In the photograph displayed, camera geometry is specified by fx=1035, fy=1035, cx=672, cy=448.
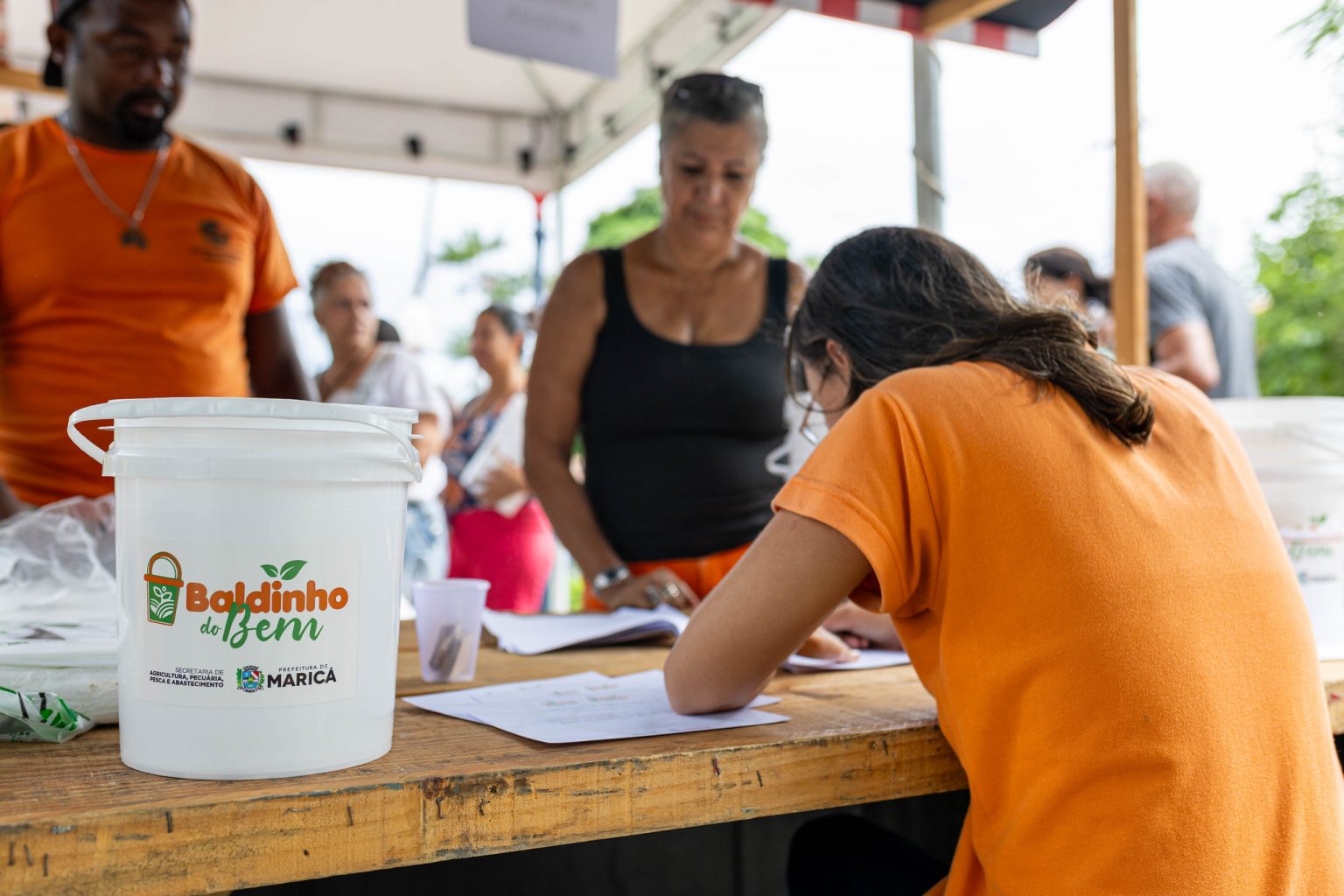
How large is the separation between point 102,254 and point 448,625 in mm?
971

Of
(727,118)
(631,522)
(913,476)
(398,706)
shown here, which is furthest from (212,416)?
(727,118)

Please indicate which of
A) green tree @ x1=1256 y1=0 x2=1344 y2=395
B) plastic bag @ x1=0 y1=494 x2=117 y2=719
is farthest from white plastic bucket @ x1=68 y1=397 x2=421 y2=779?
green tree @ x1=1256 y1=0 x2=1344 y2=395

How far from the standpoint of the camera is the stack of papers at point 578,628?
51.5 inches

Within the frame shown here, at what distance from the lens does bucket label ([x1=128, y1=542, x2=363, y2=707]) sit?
65cm

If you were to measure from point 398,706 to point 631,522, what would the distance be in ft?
2.76

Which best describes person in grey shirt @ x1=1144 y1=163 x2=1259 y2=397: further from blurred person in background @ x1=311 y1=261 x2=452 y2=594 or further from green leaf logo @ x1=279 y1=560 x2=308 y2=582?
green leaf logo @ x1=279 y1=560 x2=308 y2=582

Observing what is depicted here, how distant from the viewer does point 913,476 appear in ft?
2.76

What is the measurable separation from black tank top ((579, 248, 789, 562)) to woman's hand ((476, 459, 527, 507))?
5.29 ft

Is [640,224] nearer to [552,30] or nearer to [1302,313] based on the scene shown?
[1302,313]

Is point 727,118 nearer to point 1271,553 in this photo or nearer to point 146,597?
point 1271,553

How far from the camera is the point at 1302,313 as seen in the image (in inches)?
268

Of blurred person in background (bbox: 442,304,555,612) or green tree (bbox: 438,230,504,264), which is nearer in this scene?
blurred person in background (bbox: 442,304,555,612)

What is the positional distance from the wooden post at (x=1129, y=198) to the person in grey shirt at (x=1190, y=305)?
96cm

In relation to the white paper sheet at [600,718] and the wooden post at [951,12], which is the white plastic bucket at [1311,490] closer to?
the white paper sheet at [600,718]
